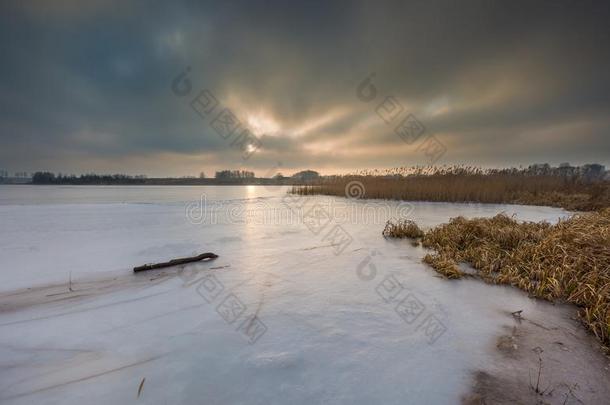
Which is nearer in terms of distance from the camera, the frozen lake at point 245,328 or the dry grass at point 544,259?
the frozen lake at point 245,328

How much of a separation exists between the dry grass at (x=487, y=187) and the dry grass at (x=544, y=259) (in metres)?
9.42

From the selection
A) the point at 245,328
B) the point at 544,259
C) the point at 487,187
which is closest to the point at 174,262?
the point at 245,328

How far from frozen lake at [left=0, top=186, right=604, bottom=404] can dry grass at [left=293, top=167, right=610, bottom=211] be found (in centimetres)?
1121

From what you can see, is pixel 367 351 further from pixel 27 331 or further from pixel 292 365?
pixel 27 331

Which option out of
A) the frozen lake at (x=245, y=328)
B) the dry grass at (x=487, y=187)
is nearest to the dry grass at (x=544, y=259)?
the frozen lake at (x=245, y=328)

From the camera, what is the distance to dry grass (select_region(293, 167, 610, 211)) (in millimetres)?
12820

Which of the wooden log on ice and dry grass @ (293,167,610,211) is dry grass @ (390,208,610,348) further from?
dry grass @ (293,167,610,211)

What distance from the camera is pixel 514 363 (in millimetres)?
1784

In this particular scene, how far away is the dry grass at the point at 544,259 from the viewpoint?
263cm

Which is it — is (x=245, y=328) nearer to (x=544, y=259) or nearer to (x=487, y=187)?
(x=544, y=259)

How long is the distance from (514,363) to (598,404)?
1.31ft

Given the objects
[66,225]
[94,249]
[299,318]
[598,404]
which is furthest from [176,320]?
[66,225]

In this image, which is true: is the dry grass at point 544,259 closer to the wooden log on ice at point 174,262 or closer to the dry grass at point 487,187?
the wooden log on ice at point 174,262

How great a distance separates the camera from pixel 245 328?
224cm
